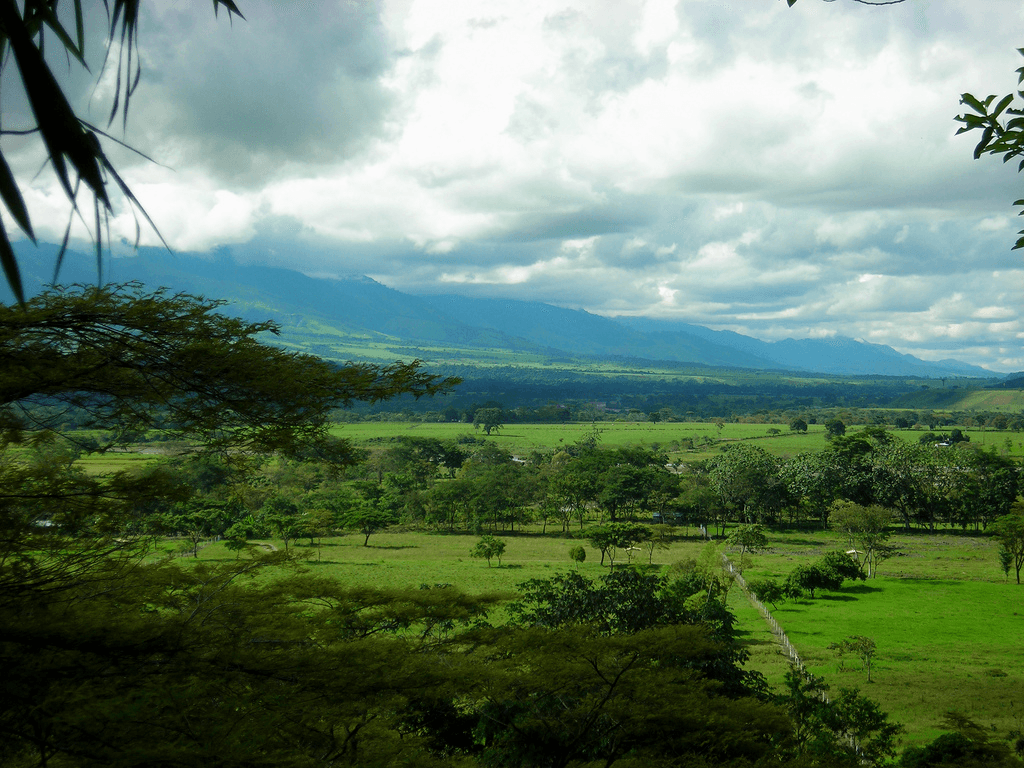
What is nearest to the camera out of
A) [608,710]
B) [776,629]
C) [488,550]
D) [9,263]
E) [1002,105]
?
[9,263]

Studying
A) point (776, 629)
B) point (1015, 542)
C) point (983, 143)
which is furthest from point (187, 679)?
point (1015, 542)

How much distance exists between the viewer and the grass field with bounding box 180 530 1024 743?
16.5 meters

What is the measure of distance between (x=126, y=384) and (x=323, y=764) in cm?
474

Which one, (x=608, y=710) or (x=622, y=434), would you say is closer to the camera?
(x=608, y=710)

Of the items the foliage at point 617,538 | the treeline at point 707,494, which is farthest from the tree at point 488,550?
the treeline at point 707,494

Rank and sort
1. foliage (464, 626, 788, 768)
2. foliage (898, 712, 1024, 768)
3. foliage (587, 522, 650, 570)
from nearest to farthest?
foliage (464, 626, 788, 768) < foliage (898, 712, 1024, 768) < foliage (587, 522, 650, 570)

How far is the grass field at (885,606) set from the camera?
16531mm

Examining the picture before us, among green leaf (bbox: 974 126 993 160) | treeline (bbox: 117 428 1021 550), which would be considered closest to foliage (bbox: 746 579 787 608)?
treeline (bbox: 117 428 1021 550)

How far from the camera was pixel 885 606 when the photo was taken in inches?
1032

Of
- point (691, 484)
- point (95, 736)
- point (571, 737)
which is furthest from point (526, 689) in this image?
point (691, 484)

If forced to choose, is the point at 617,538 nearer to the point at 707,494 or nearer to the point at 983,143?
the point at 707,494

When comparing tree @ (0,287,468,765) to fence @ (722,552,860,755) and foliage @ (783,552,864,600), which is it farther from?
foliage @ (783,552,864,600)

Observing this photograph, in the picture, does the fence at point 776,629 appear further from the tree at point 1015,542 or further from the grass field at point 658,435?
the grass field at point 658,435

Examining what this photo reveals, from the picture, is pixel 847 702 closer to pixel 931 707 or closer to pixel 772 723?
pixel 772 723
